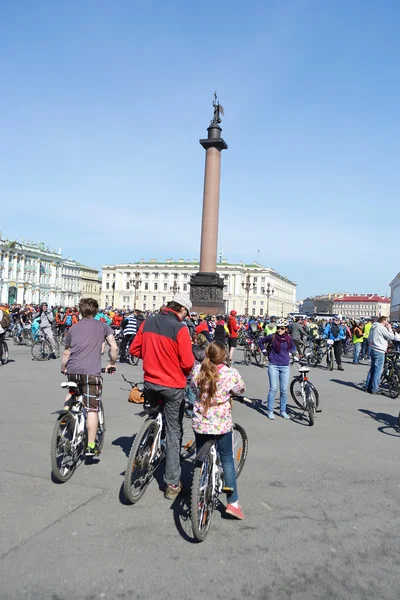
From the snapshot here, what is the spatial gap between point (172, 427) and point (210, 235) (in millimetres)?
21891

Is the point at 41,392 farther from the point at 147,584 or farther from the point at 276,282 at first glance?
the point at 276,282

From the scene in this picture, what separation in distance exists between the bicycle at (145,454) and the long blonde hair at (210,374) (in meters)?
0.68

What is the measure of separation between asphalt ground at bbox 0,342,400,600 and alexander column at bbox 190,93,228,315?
18.9 metres

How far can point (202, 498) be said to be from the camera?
12.5 feet

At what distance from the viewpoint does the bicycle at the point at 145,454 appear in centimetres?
429

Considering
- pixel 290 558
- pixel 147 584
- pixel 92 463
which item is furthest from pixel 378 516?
pixel 92 463

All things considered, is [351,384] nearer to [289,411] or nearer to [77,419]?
[289,411]

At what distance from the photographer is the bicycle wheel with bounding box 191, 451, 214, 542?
144 inches

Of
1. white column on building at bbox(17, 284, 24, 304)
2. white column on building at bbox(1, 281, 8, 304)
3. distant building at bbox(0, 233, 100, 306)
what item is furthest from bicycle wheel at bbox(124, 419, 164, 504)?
white column on building at bbox(17, 284, 24, 304)

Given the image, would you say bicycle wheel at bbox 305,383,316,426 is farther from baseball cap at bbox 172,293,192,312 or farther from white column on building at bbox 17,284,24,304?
white column on building at bbox 17,284,24,304

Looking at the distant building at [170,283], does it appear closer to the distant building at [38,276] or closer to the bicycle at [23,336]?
the distant building at [38,276]

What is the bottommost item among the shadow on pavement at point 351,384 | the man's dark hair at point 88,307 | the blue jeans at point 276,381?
the shadow on pavement at point 351,384

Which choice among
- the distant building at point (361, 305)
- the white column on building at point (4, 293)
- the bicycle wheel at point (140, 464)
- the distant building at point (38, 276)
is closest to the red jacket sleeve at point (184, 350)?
the bicycle wheel at point (140, 464)

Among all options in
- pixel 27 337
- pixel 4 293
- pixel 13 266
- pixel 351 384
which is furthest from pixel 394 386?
pixel 13 266
